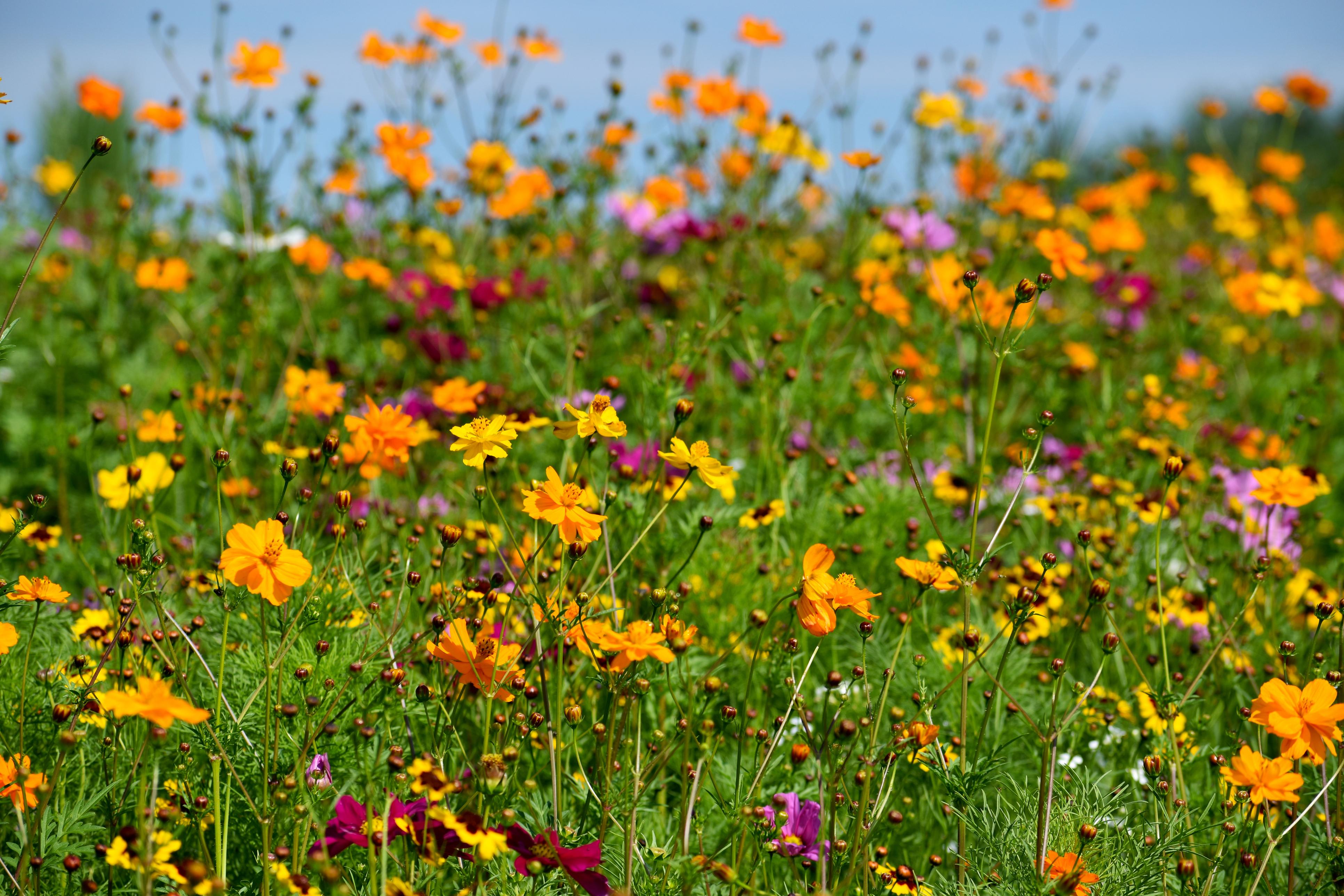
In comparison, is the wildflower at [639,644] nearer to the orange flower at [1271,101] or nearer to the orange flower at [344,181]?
the orange flower at [344,181]

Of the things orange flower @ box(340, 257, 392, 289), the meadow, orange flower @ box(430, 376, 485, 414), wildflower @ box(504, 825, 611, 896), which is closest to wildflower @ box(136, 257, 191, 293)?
the meadow

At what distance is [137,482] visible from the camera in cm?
168

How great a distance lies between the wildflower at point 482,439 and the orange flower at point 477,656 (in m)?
0.20

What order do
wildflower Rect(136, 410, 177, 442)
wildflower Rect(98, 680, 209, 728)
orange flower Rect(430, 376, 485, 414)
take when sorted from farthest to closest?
wildflower Rect(136, 410, 177, 442) < orange flower Rect(430, 376, 485, 414) < wildflower Rect(98, 680, 209, 728)

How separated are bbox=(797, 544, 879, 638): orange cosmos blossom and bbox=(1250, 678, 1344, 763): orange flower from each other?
1.55 ft

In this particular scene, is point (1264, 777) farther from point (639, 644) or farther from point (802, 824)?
point (639, 644)

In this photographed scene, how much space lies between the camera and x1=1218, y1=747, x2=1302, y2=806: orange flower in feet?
3.95

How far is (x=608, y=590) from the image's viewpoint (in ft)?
6.23

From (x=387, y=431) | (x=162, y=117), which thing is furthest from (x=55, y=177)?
(x=387, y=431)

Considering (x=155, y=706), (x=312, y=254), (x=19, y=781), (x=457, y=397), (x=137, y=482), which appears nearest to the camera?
(x=155, y=706)

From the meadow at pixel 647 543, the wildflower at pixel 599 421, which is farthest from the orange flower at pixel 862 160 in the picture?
the wildflower at pixel 599 421

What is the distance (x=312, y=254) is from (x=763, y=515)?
181 centimetres

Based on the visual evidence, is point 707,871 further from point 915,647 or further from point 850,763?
point 915,647

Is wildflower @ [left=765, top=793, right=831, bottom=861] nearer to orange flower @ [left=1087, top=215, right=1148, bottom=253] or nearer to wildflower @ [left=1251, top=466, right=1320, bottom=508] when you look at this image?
wildflower @ [left=1251, top=466, right=1320, bottom=508]
